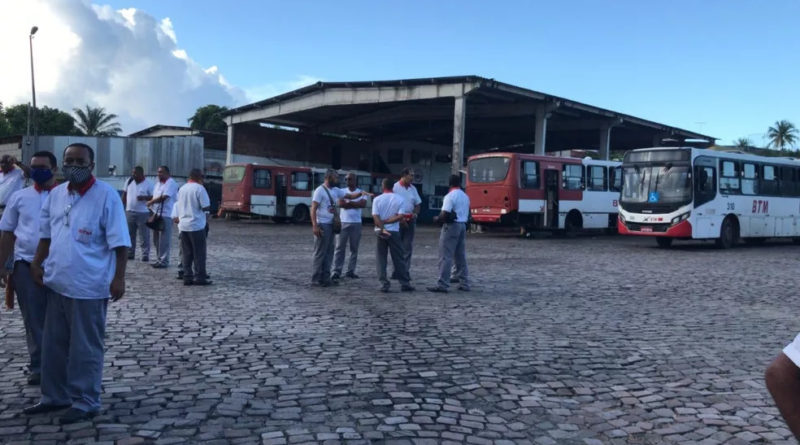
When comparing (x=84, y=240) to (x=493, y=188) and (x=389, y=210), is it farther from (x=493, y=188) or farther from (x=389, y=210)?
(x=493, y=188)

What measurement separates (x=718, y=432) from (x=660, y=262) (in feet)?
40.5

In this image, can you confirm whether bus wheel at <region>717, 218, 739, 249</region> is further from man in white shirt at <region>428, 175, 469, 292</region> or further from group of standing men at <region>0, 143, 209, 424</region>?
group of standing men at <region>0, 143, 209, 424</region>

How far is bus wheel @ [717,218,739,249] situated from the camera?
20.4 meters

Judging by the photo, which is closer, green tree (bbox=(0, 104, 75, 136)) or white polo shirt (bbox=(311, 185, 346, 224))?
white polo shirt (bbox=(311, 185, 346, 224))

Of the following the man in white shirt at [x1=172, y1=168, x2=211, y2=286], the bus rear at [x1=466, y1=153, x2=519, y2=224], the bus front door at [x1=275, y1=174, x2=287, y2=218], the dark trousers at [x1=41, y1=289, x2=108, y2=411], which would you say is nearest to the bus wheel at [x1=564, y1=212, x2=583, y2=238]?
the bus rear at [x1=466, y1=153, x2=519, y2=224]

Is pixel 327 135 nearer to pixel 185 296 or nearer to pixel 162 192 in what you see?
pixel 162 192

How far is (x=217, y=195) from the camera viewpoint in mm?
36906

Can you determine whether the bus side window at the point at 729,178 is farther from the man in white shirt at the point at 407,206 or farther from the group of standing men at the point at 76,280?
the group of standing men at the point at 76,280

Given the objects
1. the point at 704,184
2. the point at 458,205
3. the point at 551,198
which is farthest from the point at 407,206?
the point at 551,198

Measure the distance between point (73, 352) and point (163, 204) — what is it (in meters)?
8.17

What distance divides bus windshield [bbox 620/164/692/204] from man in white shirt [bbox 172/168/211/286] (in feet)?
45.4

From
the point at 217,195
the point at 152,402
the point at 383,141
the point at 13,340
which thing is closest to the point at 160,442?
the point at 152,402

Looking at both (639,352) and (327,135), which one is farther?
(327,135)

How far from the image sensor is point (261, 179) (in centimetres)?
3131
